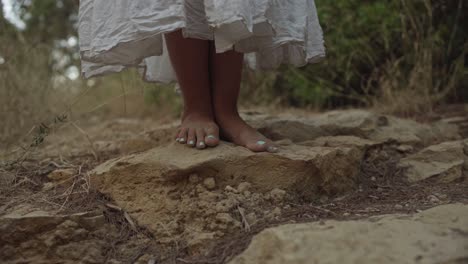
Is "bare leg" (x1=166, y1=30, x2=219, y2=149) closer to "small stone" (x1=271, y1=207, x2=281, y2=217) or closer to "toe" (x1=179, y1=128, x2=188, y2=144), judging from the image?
"toe" (x1=179, y1=128, x2=188, y2=144)

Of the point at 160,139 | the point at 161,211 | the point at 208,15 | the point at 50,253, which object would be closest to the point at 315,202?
the point at 161,211

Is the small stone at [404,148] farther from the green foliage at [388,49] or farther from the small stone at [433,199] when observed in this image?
the green foliage at [388,49]

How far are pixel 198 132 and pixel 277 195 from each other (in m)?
0.37

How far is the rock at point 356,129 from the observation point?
2.20m

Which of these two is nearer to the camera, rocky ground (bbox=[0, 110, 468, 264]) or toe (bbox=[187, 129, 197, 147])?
rocky ground (bbox=[0, 110, 468, 264])

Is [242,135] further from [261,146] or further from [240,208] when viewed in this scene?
[240,208]

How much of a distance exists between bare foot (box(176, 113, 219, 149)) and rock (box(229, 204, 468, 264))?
1.68ft

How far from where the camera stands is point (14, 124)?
2939 millimetres

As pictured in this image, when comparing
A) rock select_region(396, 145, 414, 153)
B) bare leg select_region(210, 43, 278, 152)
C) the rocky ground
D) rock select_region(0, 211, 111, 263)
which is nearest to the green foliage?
rock select_region(396, 145, 414, 153)

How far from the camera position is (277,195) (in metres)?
1.53

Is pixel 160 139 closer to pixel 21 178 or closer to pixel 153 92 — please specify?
pixel 21 178

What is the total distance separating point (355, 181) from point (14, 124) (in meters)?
2.17

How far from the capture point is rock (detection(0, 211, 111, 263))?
139 centimetres

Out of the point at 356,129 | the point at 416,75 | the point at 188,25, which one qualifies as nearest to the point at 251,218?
the point at 188,25
